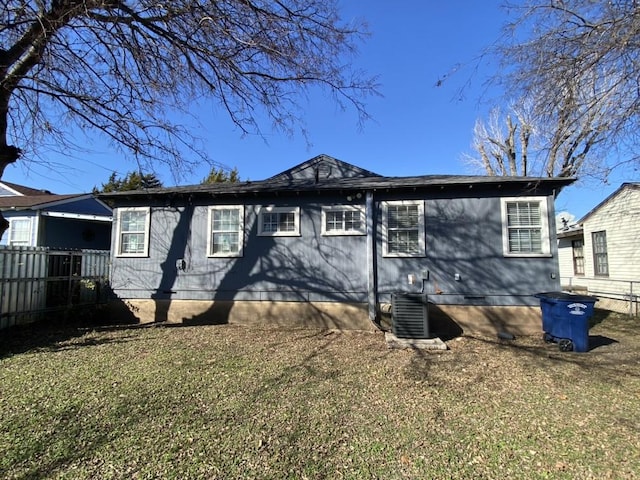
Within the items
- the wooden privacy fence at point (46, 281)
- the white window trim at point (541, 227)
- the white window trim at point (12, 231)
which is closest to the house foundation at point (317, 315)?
the wooden privacy fence at point (46, 281)

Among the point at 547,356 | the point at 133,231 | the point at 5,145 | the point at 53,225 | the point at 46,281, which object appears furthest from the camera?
the point at 53,225

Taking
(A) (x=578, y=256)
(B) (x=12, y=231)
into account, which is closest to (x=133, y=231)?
(B) (x=12, y=231)

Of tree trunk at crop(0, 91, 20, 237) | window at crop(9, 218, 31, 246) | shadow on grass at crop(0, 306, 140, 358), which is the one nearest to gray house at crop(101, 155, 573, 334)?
shadow on grass at crop(0, 306, 140, 358)

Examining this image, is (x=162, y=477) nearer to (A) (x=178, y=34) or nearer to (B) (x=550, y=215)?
(A) (x=178, y=34)

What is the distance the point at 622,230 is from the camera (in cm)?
1178

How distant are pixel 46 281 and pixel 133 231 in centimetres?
228

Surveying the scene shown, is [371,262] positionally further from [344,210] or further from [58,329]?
[58,329]

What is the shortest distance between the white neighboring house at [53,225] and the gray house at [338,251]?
18.7 ft

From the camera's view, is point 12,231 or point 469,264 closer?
point 469,264

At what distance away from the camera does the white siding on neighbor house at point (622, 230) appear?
1129 centimetres

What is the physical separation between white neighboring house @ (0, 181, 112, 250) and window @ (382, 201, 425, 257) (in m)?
10.9

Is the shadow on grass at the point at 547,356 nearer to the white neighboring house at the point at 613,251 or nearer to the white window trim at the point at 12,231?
the white neighboring house at the point at 613,251

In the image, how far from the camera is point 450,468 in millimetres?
2871

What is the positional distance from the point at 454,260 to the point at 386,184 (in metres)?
2.44
